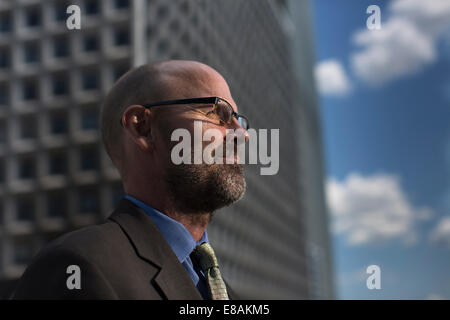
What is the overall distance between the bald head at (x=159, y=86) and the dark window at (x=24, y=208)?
34.7 meters

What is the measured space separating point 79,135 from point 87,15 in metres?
10.1

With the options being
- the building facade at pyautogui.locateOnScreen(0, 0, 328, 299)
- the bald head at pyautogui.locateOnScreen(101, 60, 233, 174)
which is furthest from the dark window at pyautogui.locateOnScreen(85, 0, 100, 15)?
the bald head at pyautogui.locateOnScreen(101, 60, 233, 174)

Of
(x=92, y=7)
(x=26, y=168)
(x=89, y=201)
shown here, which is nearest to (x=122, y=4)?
(x=92, y=7)

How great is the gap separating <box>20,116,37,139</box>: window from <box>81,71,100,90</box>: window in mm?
5017

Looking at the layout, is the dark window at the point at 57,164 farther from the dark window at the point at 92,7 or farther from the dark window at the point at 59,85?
the dark window at the point at 92,7

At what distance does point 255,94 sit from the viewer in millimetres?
63094

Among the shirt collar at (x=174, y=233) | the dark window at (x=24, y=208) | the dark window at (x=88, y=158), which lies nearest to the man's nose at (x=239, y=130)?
the shirt collar at (x=174, y=233)

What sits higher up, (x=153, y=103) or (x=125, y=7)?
(x=125, y=7)

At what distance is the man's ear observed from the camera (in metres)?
1.91

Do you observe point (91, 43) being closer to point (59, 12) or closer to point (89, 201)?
point (59, 12)
